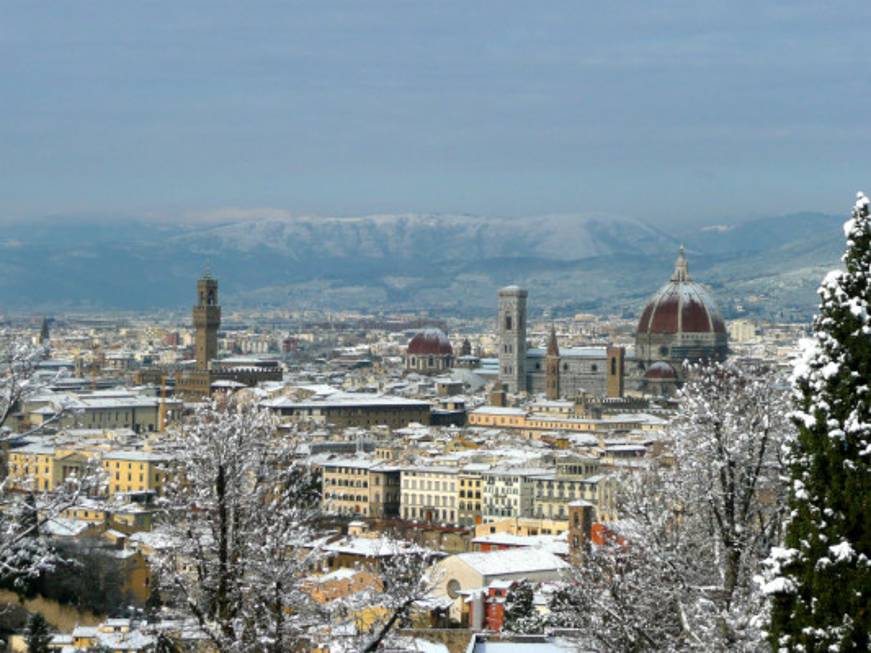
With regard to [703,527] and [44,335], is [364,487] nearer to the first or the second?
[44,335]

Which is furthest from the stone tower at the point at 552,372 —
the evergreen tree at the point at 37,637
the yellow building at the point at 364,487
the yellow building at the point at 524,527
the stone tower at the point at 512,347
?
the evergreen tree at the point at 37,637

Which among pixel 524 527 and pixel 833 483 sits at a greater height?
pixel 833 483

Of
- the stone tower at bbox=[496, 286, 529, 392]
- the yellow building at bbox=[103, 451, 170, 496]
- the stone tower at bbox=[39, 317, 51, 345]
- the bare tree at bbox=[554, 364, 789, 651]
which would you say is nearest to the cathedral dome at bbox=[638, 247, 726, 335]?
the stone tower at bbox=[496, 286, 529, 392]

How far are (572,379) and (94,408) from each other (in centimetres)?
3992

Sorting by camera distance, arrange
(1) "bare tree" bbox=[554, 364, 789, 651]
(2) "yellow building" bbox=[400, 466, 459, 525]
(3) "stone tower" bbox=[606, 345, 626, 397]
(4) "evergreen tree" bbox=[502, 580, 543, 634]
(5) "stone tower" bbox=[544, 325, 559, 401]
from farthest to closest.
Answer: (5) "stone tower" bbox=[544, 325, 559, 401] < (3) "stone tower" bbox=[606, 345, 626, 397] < (2) "yellow building" bbox=[400, 466, 459, 525] < (4) "evergreen tree" bbox=[502, 580, 543, 634] < (1) "bare tree" bbox=[554, 364, 789, 651]

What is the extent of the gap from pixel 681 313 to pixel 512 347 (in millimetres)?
11590

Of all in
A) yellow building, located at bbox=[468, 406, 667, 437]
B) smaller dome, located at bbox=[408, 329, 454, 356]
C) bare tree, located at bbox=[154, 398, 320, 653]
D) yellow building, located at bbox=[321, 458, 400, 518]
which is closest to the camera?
bare tree, located at bbox=[154, 398, 320, 653]

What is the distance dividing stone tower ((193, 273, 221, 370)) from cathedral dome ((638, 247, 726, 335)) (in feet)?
96.0

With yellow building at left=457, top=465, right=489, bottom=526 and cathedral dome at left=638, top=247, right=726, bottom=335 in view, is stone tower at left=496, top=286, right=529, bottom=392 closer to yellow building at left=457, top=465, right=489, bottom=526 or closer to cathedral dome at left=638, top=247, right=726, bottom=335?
cathedral dome at left=638, top=247, right=726, bottom=335

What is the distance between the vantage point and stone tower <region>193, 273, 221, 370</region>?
12056 cm

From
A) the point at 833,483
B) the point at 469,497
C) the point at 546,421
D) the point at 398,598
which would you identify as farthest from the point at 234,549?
the point at 546,421

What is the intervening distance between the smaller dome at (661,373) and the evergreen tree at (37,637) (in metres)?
89.3

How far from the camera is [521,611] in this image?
36344 millimetres

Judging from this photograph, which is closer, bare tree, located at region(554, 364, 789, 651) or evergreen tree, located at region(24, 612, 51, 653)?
bare tree, located at region(554, 364, 789, 651)
